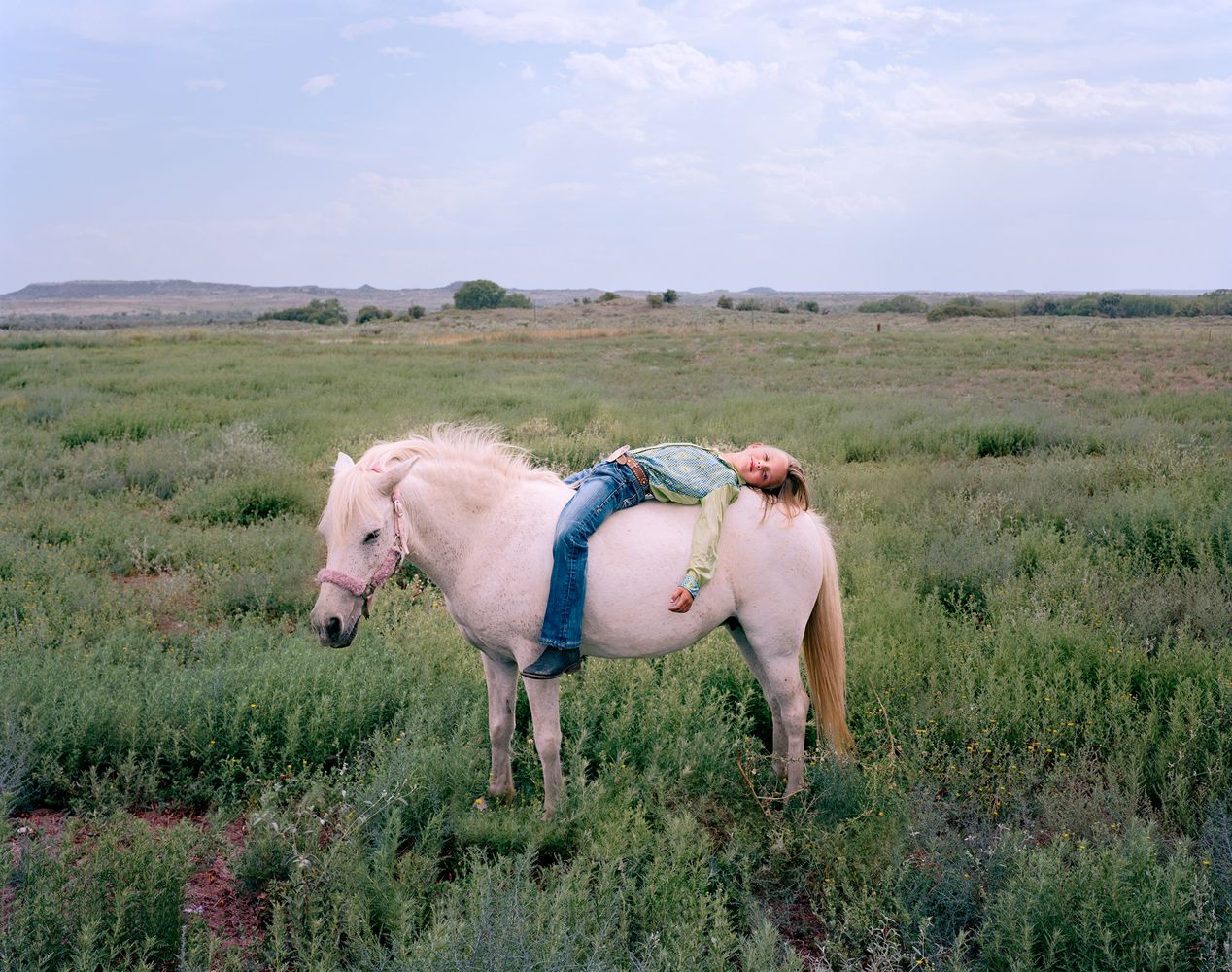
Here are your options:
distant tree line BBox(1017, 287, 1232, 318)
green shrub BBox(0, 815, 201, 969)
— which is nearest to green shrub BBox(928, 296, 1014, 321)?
distant tree line BBox(1017, 287, 1232, 318)

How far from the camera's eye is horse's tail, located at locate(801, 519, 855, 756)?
4.24m

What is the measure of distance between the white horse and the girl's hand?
0.51 ft

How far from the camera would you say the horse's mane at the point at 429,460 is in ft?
11.0

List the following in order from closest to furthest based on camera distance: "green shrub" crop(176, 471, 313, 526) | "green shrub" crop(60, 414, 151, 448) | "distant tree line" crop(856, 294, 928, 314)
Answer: "green shrub" crop(176, 471, 313, 526) < "green shrub" crop(60, 414, 151, 448) < "distant tree line" crop(856, 294, 928, 314)

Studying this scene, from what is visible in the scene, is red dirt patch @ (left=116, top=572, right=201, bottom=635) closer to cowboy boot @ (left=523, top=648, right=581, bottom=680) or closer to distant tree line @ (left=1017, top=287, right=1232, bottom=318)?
cowboy boot @ (left=523, top=648, right=581, bottom=680)

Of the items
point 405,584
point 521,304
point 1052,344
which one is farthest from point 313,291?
point 405,584

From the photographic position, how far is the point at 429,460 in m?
3.72

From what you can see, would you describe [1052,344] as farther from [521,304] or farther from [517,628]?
[521,304]

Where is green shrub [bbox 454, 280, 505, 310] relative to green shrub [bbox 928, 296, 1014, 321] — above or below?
above

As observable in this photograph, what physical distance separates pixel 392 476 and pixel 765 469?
1.76 m

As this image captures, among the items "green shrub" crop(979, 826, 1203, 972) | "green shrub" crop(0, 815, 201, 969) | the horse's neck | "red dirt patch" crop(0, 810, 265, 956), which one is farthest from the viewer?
the horse's neck

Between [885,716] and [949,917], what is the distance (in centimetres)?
135

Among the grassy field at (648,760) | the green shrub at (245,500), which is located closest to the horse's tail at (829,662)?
the grassy field at (648,760)

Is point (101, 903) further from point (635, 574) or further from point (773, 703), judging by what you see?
point (773, 703)
